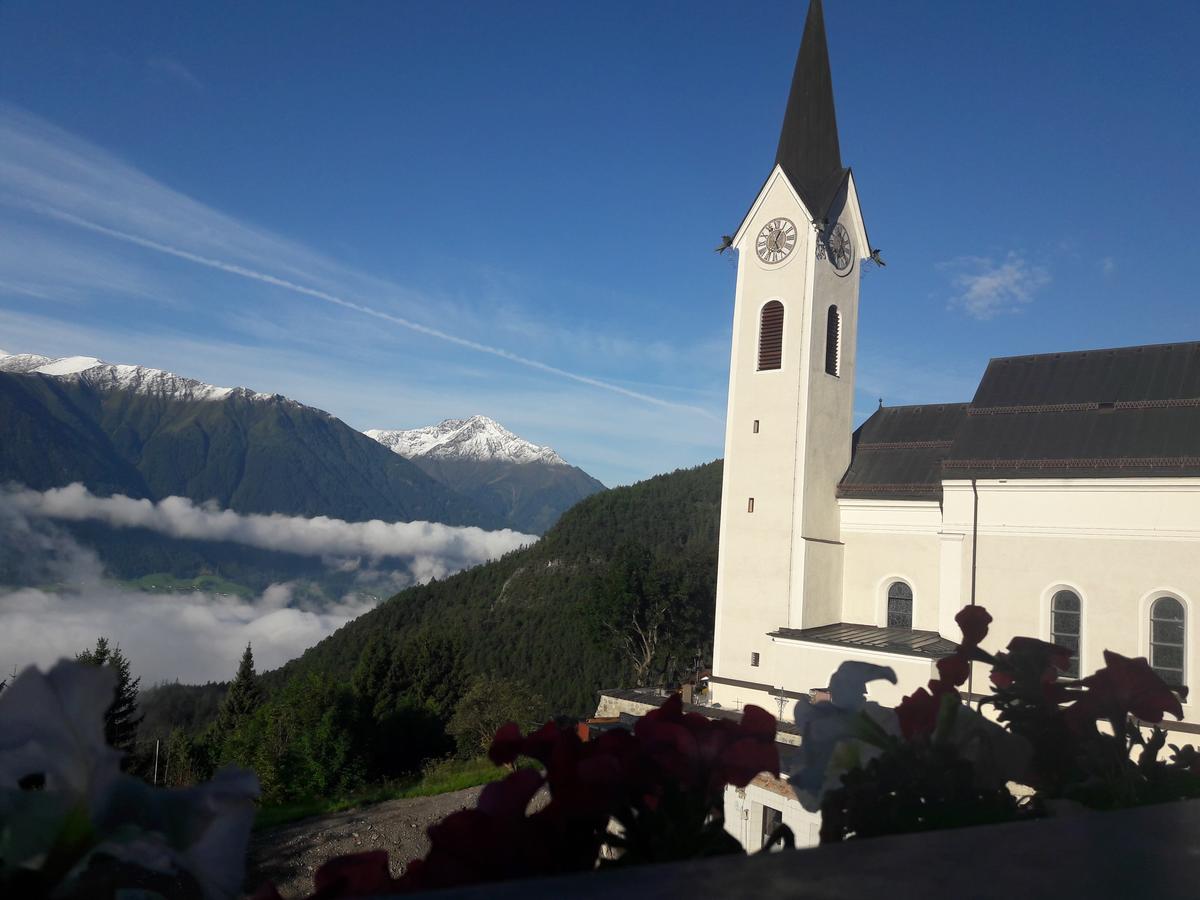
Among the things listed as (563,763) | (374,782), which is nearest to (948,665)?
(563,763)

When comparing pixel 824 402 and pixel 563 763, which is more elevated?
pixel 824 402

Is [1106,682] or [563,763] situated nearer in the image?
[563,763]

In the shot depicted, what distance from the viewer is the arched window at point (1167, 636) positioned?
18531 mm

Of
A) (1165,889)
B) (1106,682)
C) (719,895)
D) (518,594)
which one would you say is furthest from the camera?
(518,594)

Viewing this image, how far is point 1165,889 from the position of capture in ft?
3.18

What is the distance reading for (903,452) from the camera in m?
25.4

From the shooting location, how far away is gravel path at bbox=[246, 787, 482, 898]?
15.9 m

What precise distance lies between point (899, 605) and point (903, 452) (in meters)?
4.71

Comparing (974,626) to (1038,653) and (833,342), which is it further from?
(833,342)

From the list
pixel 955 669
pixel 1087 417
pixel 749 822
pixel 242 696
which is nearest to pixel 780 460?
pixel 1087 417

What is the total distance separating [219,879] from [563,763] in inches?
17.9

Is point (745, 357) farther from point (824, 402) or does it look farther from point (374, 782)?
point (374, 782)

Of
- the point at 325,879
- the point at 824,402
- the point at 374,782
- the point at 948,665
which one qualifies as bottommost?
the point at 374,782

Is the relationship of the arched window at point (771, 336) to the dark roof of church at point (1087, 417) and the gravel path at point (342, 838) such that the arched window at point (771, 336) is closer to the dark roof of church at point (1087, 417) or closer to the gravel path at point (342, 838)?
the dark roof of church at point (1087, 417)
